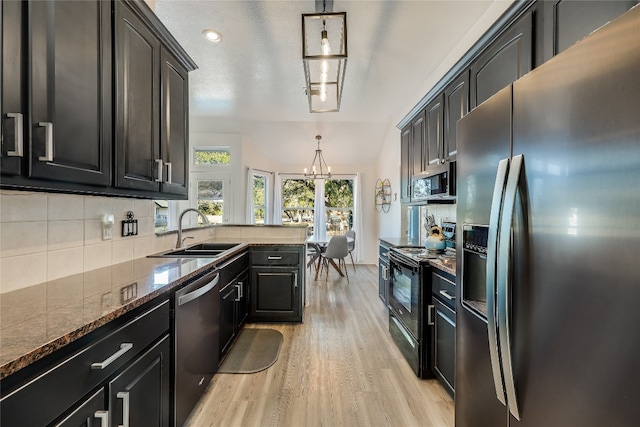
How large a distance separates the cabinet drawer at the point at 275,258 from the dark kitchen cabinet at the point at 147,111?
1137 millimetres

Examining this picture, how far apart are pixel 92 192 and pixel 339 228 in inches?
237

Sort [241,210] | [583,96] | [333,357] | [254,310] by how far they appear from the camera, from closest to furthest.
A: [583,96]
[333,357]
[254,310]
[241,210]

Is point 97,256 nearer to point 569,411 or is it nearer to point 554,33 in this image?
point 569,411

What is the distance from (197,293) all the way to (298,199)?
546cm

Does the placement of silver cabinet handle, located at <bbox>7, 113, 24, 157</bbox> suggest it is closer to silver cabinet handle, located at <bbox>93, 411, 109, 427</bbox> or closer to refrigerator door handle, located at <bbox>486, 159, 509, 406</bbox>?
silver cabinet handle, located at <bbox>93, 411, 109, 427</bbox>

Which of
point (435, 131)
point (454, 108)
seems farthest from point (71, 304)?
point (435, 131)

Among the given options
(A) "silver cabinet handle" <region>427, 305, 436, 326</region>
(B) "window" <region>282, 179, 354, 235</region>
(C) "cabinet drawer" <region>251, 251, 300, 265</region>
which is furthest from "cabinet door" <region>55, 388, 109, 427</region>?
(B) "window" <region>282, 179, 354, 235</region>

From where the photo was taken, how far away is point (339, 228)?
7.11 metres

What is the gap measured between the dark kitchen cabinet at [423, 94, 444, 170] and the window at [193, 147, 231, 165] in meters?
3.97

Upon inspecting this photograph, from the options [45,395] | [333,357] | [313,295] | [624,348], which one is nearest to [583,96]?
[624,348]

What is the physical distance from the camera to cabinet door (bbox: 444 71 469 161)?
2154 millimetres

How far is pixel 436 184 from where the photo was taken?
2588 mm

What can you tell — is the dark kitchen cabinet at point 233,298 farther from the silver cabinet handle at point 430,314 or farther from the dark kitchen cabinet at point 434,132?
the dark kitchen cabinet at point 434,132

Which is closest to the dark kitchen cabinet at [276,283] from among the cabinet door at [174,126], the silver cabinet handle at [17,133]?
the cabinet door at [174,126]
